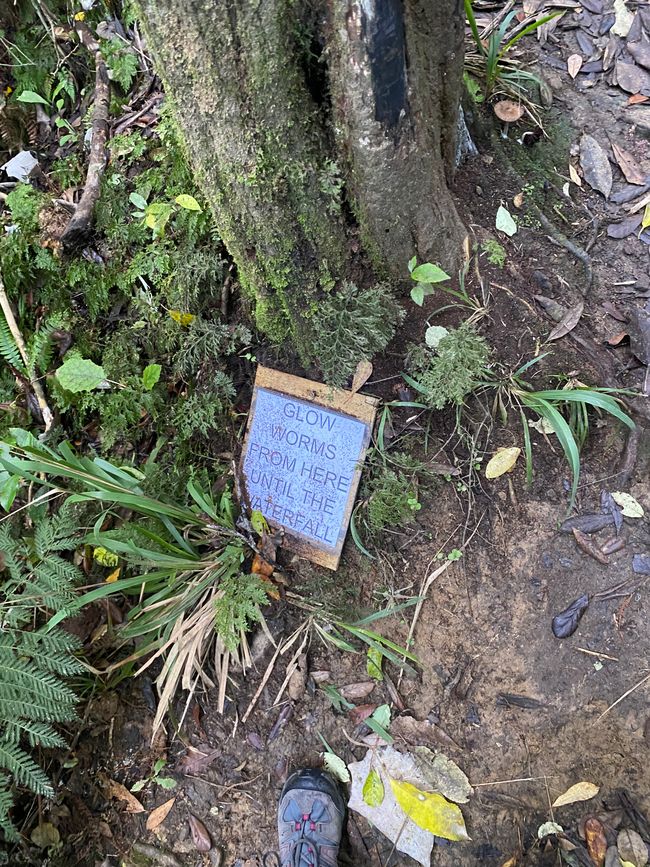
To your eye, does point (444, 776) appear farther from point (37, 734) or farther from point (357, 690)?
point (37, 734)

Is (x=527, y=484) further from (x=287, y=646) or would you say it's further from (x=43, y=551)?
(x=43, y=551)

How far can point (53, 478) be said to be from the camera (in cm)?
223

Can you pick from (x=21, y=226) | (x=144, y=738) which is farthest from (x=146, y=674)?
(x=21, y=226)

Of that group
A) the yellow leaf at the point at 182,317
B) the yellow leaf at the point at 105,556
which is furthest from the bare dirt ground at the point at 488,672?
the yellow leaf at the point at 182,317

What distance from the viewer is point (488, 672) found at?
5.94 feet

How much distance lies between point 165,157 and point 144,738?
2291mm

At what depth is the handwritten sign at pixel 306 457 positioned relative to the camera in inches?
75.6

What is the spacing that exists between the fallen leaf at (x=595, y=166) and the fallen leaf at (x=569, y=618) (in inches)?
63.8

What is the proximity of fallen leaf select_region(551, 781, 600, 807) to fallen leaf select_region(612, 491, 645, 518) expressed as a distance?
2.70ft

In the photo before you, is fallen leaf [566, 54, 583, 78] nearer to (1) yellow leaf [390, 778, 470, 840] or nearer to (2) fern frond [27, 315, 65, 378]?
(2) fern frond [27, 315, 65, 378]

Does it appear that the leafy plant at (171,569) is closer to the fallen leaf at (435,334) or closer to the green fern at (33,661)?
the green fern at (33,661)

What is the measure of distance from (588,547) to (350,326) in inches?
41.6

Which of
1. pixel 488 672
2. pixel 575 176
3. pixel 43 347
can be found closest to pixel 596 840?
pixel 488 672

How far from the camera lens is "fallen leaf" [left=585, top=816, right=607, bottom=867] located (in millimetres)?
1641
